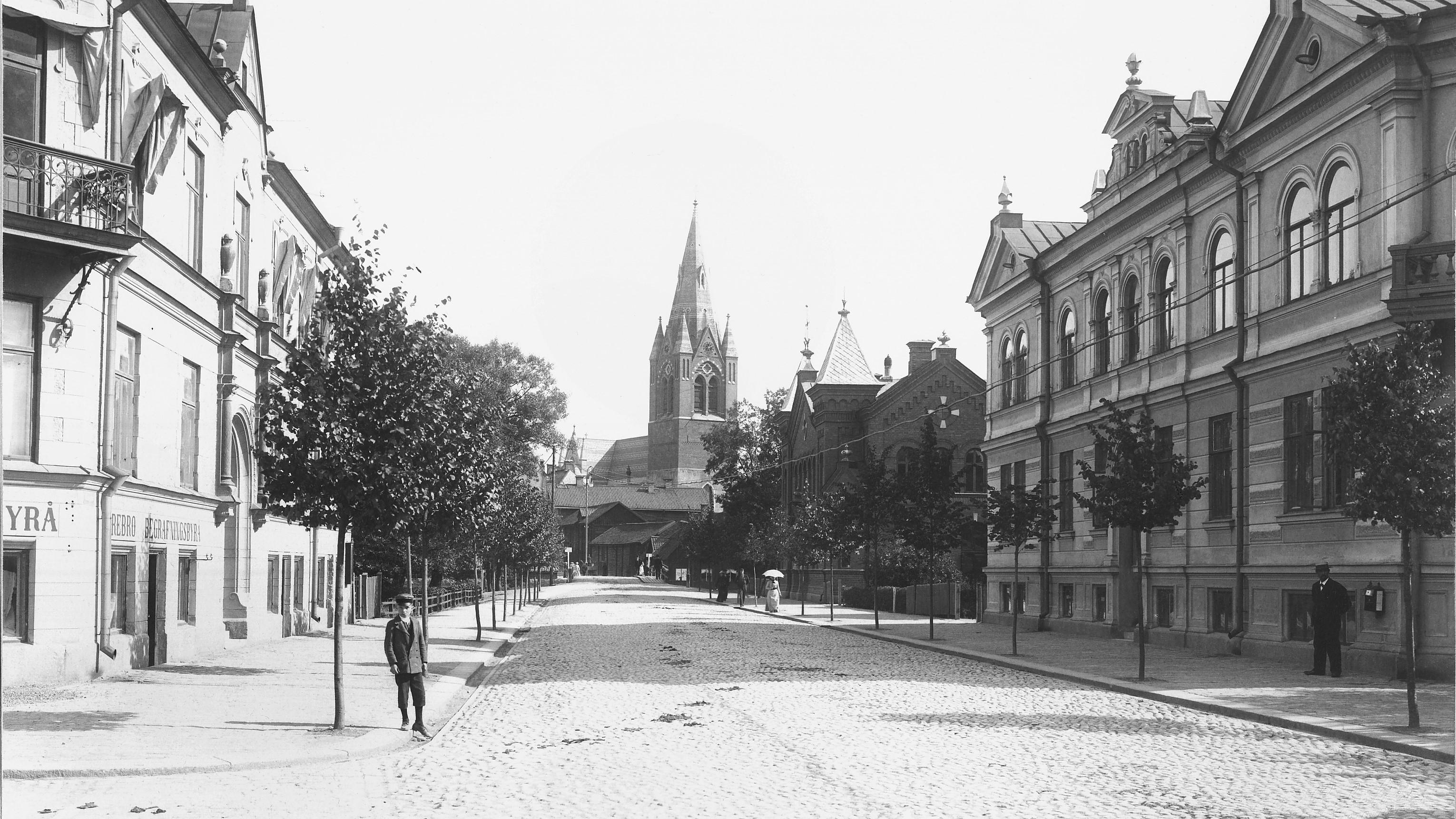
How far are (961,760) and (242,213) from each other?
2293 centimetres

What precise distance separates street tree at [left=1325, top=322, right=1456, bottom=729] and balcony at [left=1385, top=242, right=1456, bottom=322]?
4.80 metres

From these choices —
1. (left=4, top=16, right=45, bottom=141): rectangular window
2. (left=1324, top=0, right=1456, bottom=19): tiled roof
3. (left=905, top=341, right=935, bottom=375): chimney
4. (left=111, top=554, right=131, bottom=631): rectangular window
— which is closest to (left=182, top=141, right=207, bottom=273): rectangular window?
(left=111, top=554, right=131, bottom=631): rectangular window

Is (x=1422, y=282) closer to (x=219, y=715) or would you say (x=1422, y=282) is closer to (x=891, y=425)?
(x=219, y=715)

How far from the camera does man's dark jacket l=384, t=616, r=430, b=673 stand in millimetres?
14977

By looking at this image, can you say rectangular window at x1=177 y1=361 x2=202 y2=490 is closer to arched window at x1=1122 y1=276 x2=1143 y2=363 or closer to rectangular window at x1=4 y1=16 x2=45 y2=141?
rectangular window at x1=4 y1=16 x2=45 y2=141

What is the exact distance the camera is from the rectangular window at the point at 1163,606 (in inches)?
1209

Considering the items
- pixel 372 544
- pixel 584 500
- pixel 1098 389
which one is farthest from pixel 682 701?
pixel 584 500

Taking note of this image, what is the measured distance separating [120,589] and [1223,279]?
21.5 m

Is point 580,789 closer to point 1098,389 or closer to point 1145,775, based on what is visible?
point 1145,775

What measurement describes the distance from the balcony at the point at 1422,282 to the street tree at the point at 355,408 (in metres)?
14.0

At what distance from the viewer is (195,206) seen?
26031mm

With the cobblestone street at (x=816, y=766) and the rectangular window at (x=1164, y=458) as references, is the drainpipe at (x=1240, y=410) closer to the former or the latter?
the rectangular window at (x=1164, y=458)

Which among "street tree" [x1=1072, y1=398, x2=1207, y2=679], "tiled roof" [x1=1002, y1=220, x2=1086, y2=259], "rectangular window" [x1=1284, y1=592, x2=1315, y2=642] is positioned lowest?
"rectangular window" [x1=1284, y1=592, x2=1315, y2=642]

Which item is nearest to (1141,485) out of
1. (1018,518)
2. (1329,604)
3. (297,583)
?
(1329,604)
